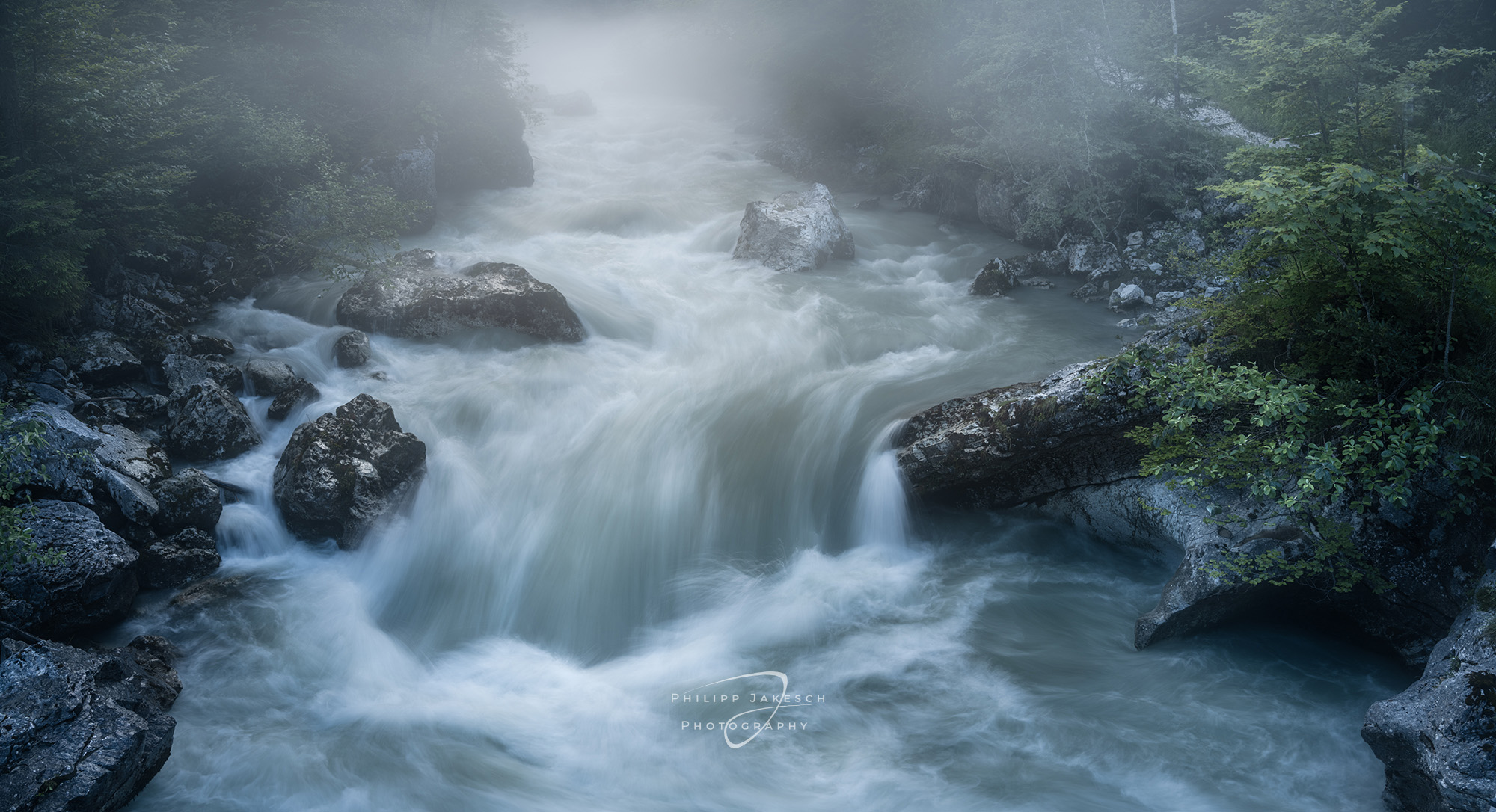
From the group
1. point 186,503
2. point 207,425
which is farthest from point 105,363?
point 186,503

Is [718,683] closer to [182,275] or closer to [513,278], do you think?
[513,278]

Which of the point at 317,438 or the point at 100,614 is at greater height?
the point at 317,438

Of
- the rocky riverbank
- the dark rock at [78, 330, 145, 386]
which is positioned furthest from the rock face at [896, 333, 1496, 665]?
the dark rock at [78, 330, 145, 386]

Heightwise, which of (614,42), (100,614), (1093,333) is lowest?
(100,614)

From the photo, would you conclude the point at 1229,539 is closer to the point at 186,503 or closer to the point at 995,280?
the point at 995,280

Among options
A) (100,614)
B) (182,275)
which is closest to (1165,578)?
(100,614)

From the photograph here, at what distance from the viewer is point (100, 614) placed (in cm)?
749

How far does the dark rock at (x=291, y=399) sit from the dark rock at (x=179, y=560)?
8.30 ft

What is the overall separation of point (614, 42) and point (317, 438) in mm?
43691

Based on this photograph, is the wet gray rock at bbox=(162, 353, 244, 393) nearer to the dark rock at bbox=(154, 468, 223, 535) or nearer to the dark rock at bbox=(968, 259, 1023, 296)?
the dark rock at bbox=(154, 468, 223, 535)

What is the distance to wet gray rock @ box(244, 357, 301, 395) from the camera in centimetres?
1127

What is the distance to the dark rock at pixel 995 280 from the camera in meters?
15.7

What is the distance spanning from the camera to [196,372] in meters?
11.0

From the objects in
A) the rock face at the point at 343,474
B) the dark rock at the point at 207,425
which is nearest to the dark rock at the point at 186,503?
the rock face at the point at 343,474
